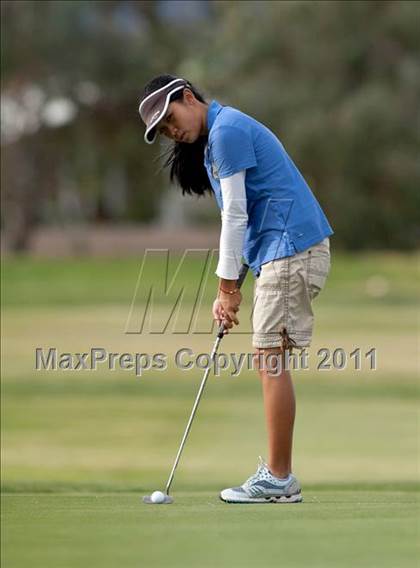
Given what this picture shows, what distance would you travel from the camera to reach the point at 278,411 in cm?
562

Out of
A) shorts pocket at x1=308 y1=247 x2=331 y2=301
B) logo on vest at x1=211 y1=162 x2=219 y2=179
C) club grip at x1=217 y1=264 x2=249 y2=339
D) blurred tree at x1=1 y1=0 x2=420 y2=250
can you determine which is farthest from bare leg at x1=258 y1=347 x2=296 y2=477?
blurred tree at x1=1 y1=0 x2=420 y2=250

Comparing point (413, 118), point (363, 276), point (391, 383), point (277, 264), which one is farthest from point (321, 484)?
point (413, 118)

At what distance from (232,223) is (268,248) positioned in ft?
0.79

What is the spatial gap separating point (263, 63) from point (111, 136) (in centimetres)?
657

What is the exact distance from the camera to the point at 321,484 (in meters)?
8.46

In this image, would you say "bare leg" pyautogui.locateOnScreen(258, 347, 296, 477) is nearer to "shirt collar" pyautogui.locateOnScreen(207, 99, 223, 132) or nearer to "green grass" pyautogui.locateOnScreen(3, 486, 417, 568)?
"green grass" pyautogui.locateOnScreen(3, 486, 417, 568)

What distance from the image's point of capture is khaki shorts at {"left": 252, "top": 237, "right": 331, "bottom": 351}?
560cm

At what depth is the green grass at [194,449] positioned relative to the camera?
4406 mm

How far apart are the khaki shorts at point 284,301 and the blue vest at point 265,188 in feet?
0.16

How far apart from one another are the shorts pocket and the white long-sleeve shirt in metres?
0.29

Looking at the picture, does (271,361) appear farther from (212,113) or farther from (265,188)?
(212,113)

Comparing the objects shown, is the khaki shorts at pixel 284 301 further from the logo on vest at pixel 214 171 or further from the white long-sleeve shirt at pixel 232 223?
the logo on vest at pixel 214 171

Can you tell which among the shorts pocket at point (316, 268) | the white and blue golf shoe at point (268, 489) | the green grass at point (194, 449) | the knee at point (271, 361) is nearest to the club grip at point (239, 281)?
the knee at point (271, 361)

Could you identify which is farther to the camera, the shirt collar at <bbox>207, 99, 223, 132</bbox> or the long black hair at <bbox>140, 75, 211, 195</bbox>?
the long black hair at <bbox>140, 75, 211, 195</bbox>
